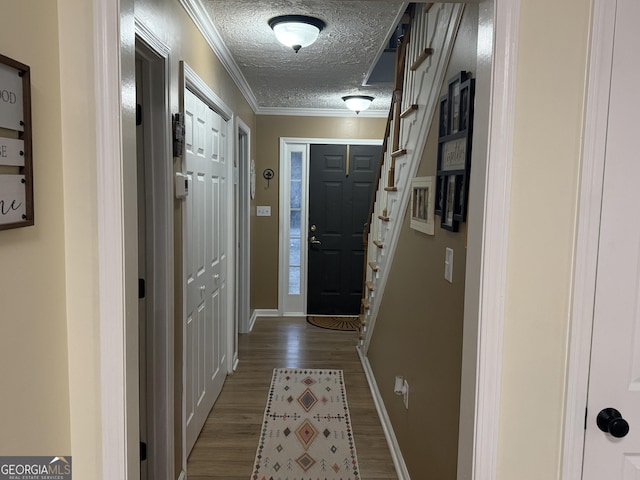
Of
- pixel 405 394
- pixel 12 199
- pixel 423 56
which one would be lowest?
pixel 405 394

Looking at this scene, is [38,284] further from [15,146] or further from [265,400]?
[265,400]

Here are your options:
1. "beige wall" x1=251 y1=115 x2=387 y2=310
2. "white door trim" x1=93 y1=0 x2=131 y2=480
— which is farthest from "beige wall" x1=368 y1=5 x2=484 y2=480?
"beige wall" x1=251 y1=115 x2=387 y2=310

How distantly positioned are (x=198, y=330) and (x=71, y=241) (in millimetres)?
1745

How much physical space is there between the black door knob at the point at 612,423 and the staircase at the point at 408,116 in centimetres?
132

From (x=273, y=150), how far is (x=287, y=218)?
797 millimetres

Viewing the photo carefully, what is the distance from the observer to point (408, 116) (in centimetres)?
259

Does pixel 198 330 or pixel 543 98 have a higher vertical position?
pixel 543 98

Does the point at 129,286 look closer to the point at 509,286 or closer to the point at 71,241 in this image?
the point at 71,241

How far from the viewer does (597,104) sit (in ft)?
3.73

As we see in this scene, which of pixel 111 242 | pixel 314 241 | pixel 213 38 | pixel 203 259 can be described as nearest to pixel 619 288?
pixel 111 242

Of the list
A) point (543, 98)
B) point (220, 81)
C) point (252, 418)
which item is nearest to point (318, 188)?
point (220, 81)

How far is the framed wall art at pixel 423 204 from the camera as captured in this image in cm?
199

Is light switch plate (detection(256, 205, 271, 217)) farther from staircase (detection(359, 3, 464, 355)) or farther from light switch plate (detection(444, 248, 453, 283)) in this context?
light switch plate (detection(444, 248, 453, 283))

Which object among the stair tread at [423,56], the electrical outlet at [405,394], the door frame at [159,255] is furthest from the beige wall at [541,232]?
the door frame at [159,255]
